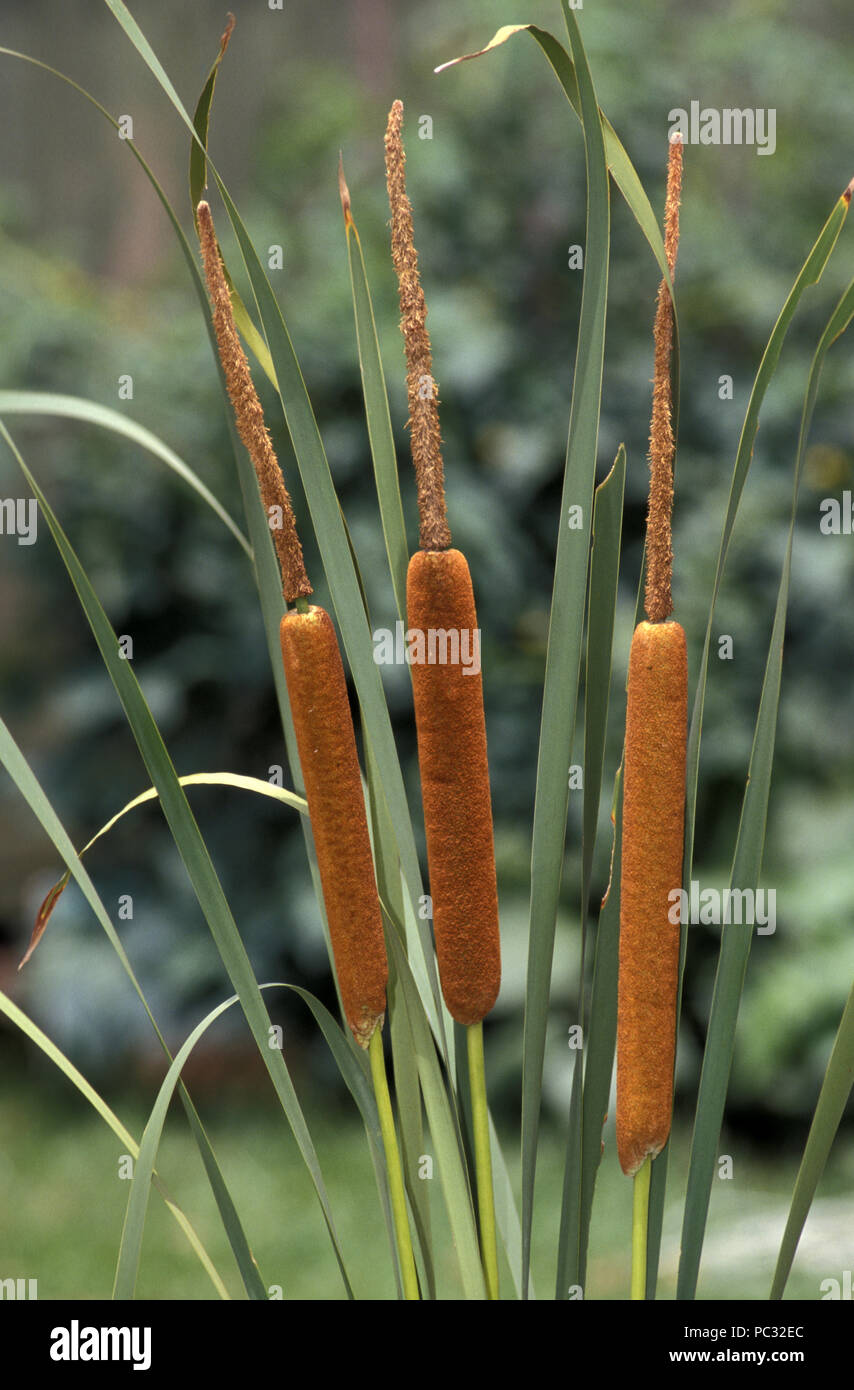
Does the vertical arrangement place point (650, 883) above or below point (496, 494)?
below

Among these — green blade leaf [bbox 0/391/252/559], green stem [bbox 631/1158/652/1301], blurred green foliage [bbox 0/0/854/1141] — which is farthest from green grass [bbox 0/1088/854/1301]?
green blade leaf [bbox 0/391/252/559]

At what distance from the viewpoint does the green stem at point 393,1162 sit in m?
0.37

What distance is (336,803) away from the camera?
36cm

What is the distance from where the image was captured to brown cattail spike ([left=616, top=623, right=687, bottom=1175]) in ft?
1.16

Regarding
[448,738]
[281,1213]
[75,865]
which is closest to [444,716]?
[448,738]

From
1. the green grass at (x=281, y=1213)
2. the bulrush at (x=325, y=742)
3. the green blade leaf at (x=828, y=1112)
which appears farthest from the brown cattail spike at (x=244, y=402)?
the green grass at (x=281, y=1213)

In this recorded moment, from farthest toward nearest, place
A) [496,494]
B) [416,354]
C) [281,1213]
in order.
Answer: [496,494] < [281,1213] < [416,354]

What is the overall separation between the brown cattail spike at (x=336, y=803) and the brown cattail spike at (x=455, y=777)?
21mm

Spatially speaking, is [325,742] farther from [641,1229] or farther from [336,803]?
[641,1229]

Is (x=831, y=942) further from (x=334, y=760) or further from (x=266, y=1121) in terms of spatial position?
(x=334, y=760)

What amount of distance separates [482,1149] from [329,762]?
0.42 ft

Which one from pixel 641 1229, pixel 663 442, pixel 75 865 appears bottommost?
pixel 641 1229

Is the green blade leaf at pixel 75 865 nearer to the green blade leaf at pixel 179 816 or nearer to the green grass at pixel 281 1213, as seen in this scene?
the green blade leaf at pixel 179 816

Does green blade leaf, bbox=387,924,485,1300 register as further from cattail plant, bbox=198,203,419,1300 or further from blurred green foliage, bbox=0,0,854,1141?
blurred green foliage, bbox=0,0,854,1141
